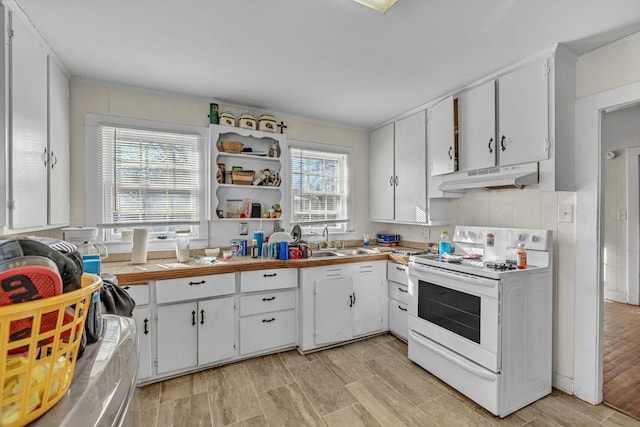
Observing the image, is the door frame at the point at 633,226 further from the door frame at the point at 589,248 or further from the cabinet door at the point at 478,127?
the cabinet door at the point at 478,127

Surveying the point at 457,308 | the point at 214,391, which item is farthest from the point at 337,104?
the point at 214,391

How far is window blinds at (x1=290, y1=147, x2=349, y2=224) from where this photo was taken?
3.53 m

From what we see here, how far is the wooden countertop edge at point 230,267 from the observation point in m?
2.19

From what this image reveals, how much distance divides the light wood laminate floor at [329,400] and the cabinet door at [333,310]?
0.93ft

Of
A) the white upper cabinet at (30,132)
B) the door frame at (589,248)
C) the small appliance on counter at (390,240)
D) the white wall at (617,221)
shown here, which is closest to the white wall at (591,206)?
the door frame at (589,248)

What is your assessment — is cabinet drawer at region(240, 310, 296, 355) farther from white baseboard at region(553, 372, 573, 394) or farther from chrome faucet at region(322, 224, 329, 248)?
white baseboard at region(553, 372, 573, 394)

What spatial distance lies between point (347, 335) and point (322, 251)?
950mm

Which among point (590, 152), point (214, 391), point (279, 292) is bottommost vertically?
point (214, 391)

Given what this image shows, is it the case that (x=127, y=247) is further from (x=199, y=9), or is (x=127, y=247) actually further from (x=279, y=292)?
(x=199, y=9)

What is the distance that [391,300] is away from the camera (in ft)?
10.4

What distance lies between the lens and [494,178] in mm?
2336

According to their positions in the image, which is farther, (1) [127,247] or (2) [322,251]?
(2) [322,251]

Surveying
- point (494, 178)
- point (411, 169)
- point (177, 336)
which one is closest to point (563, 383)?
point (494, 178)

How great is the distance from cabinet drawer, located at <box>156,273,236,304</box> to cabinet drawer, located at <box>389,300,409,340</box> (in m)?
1.69
